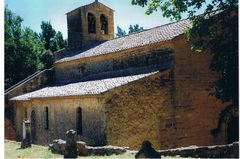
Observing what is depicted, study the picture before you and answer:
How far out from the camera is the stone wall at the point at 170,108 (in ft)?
59.0

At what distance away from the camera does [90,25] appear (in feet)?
102

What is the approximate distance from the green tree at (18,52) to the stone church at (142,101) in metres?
10.8

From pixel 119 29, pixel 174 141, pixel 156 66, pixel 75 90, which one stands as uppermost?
pixel 119 29

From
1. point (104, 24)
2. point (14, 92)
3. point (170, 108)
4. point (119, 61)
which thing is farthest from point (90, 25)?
point (170, 108)

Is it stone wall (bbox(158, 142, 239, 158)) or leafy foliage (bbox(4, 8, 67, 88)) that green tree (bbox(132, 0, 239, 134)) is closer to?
stone wall (bbox(158, 142, 239, 158))

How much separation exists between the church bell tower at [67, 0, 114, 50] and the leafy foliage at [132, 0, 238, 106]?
47.6 ft

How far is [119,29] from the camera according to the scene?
226 ft

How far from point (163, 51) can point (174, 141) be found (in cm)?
500

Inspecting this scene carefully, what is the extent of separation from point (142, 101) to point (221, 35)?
5831 mm

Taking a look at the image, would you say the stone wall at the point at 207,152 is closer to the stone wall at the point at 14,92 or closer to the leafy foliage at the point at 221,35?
the leafy foliage at the point at 221,35

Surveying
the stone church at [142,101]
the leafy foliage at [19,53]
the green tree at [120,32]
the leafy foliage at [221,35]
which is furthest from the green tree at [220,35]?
the green tree at [120,32]

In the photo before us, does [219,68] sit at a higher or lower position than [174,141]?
higher
